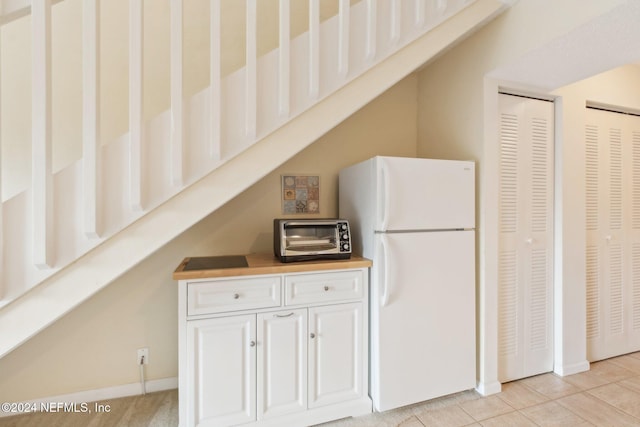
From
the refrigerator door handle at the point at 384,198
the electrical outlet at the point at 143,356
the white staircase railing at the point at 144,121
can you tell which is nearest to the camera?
the white staircase railing at the point at 144,121

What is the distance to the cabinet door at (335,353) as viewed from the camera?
1860 mm

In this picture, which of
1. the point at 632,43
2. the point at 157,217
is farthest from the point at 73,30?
the point at 632,43

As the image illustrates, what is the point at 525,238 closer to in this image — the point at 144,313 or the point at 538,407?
the point at 538,407

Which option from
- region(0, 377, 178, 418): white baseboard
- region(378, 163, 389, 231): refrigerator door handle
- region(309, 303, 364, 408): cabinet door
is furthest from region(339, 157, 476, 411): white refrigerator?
region(0, 377, 178, 418): white baseboard

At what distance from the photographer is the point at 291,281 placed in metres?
1.82

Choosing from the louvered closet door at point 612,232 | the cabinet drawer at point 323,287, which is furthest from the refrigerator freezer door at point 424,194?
the louvered closet door at point 612,232

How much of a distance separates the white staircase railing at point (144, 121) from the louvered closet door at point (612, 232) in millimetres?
2226

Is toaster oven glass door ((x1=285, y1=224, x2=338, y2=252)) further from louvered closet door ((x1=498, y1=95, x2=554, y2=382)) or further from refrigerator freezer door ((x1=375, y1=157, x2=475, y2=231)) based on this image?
louvered closet door ((x1=498, y1=95, x2=554, y2=382))

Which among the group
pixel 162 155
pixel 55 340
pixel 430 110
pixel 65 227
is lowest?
pixel 55 340

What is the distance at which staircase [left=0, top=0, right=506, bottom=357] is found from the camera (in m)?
1.29

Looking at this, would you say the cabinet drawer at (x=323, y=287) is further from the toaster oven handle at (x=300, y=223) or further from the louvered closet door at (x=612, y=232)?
the louvered closet door at (x=612, y=232)

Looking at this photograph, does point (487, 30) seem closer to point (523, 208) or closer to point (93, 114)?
point (523, 208)

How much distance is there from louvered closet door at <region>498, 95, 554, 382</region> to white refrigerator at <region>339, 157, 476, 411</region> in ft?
1.13

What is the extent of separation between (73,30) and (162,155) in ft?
5.02
